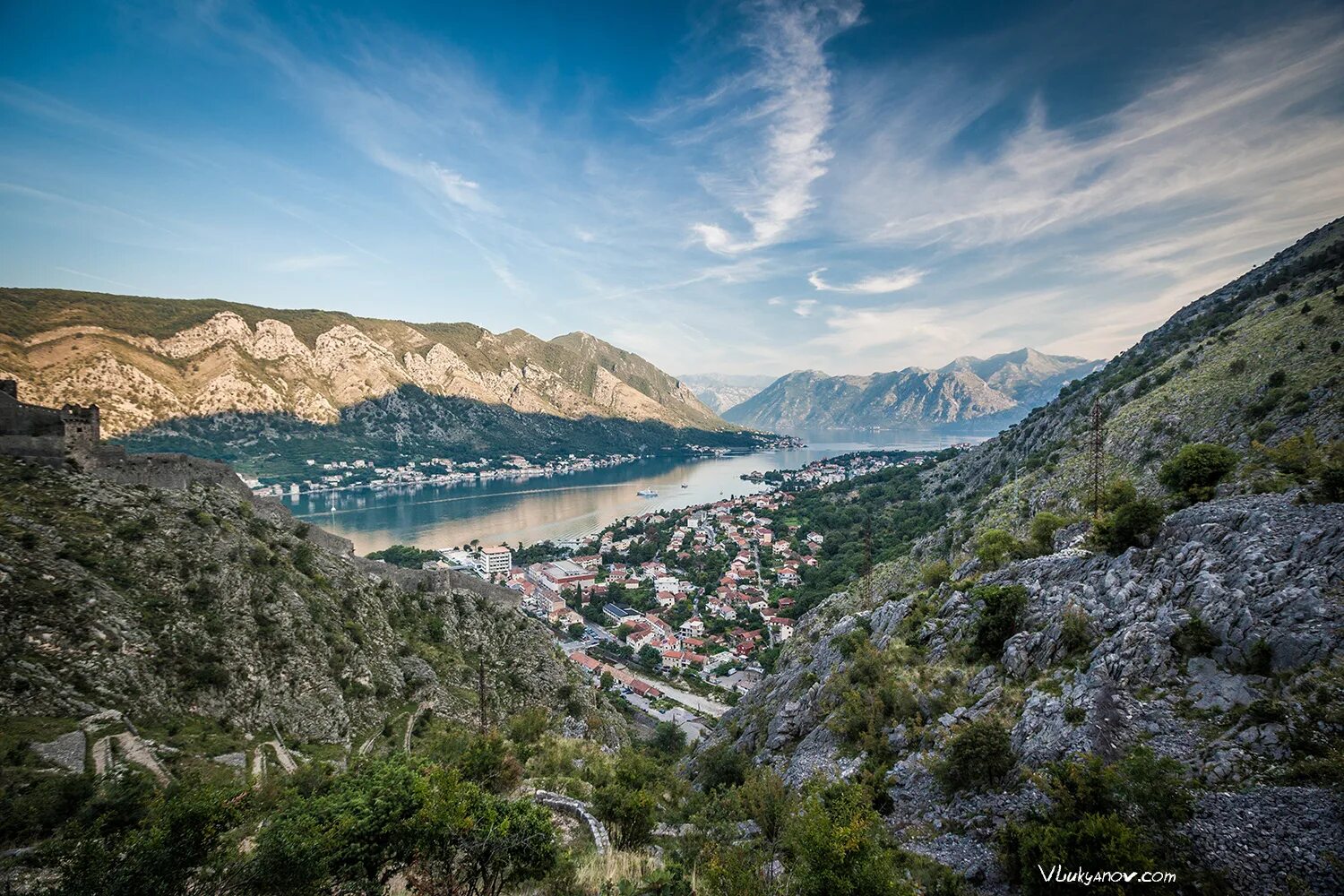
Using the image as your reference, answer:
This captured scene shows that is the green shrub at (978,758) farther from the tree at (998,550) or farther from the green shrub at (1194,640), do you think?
Result: the tree at (998,550)

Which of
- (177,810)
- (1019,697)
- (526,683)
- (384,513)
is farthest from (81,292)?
(1019,697)

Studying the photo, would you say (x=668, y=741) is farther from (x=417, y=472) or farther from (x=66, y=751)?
(x=417, y=472)

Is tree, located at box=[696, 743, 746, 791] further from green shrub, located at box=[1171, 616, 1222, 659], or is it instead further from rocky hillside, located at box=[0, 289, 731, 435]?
rocky hillside, located at box=[0, 289, 731, 435]

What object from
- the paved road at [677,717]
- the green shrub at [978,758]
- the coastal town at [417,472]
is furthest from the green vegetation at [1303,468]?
the coastal town at [417,472]

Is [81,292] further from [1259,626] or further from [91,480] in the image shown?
[1259,626]

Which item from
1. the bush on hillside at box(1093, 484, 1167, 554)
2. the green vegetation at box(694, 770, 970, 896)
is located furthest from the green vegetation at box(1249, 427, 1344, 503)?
the green vegetation at box(694, 770, 970, 896)

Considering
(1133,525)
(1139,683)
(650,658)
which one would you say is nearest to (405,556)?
(650,658)
